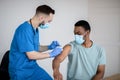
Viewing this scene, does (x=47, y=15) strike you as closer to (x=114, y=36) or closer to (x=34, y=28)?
(x=34, y=28)

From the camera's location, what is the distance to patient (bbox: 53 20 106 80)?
2.08 meters

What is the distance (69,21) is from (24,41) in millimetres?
1327

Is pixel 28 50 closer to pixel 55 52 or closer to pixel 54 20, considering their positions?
pixel 55 52

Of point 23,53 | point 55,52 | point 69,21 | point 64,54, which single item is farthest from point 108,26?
point 23,53

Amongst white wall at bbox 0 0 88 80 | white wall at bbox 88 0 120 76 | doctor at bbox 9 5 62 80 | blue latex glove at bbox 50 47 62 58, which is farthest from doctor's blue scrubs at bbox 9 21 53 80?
white wall at bbox 88 0 120 76

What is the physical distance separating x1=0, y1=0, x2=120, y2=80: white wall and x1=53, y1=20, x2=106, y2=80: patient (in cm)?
84

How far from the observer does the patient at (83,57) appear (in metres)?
2.08

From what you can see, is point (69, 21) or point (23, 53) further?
point (69, 21)

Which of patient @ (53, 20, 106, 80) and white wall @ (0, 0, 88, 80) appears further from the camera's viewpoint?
white wall @ (0, 0, 88, 80)

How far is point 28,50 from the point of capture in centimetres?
175

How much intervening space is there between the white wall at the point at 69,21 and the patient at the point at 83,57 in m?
0.84

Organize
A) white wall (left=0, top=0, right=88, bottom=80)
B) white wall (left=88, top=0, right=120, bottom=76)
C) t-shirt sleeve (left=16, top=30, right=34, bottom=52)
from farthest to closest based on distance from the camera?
white wall (left=88, top=0, right=120, bottom=76)
white wall (left=0, top=0, right=88, bottom=80)
t-shirt sleeve (left=16, top=30, right=34, bottom=52)

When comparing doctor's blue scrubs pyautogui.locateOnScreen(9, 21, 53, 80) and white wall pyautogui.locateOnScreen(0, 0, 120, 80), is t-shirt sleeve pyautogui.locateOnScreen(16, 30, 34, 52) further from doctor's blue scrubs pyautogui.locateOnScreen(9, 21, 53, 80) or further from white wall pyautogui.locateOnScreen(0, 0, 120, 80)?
white wall pyautogui.locateOnScreen(0, 0, 120, 80)

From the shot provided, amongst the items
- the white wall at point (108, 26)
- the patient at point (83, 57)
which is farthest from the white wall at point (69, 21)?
the patient at point (83, 57)
